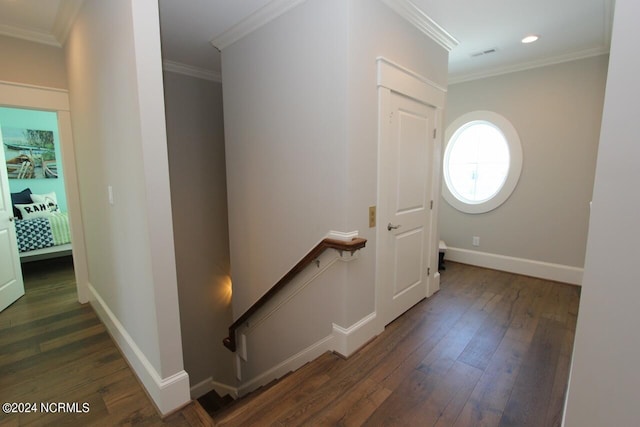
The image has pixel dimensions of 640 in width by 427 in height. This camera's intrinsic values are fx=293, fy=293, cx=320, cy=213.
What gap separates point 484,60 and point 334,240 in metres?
3.05

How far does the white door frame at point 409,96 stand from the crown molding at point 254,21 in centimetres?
81

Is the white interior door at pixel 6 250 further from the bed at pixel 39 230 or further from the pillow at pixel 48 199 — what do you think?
the pillow at pixel 48 199

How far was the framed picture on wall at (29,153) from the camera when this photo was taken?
482 cm

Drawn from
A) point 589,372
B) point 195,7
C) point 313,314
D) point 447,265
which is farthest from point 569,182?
point 195,7

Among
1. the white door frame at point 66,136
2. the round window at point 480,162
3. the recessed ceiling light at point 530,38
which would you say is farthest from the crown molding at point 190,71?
the recessed ceiling light at point 530,38

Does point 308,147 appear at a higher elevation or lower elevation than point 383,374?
higher

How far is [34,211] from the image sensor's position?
4625 millimetres

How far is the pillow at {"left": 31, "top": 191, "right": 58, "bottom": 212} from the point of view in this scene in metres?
4.88

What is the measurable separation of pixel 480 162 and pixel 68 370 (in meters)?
4.81

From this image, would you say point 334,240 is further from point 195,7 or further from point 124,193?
point 195,7

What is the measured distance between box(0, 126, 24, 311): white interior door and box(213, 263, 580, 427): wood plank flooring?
273 centimetres

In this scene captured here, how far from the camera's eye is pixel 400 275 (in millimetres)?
2621

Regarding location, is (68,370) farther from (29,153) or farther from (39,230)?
(29,153)

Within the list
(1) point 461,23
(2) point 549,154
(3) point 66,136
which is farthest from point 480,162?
(3) point 66,136
